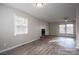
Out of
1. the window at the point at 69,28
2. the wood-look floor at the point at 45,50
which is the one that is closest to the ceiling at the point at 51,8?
the window at the point at 69,28

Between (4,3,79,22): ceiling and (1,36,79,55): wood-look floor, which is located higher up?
(4,3,79,22): ceiling

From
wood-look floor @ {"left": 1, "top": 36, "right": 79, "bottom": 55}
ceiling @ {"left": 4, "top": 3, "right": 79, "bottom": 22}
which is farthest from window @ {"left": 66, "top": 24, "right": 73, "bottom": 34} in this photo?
wood-look floor @ {"left": 1, "top": 36, "right": 79, "bottom": 55}

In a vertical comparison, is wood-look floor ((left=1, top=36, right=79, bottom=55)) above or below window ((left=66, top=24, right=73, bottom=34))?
below

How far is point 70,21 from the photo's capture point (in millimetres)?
3877

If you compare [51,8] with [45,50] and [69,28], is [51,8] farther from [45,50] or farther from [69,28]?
[45,50]

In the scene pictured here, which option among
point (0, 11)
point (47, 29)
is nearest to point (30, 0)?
point (0, 11)

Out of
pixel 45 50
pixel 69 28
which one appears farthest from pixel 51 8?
pixel 45 50

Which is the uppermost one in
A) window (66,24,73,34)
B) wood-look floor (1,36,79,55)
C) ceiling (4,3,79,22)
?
ceiling (4,3,79,22)

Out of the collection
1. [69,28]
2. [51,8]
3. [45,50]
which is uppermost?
[51,8]

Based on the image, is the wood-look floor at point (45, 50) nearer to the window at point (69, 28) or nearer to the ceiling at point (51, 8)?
the window at point (69, 28)

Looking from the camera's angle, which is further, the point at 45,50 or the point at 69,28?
the point at 45,50

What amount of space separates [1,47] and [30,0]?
1936 millimetres

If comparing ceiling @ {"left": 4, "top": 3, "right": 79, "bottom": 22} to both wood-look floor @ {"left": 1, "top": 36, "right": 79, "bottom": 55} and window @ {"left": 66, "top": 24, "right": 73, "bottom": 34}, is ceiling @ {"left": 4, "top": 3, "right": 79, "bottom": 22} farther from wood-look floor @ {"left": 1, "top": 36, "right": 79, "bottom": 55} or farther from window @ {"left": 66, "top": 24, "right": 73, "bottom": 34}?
wood-look floor @ {"left": 1, "top": 36, "right": 79, "bottom": 55}

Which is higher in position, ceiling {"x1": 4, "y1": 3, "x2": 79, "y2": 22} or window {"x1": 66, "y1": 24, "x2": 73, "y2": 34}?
ceiling {"x1": 4, "y1": 3, "x2": 79, "y2": 22}
